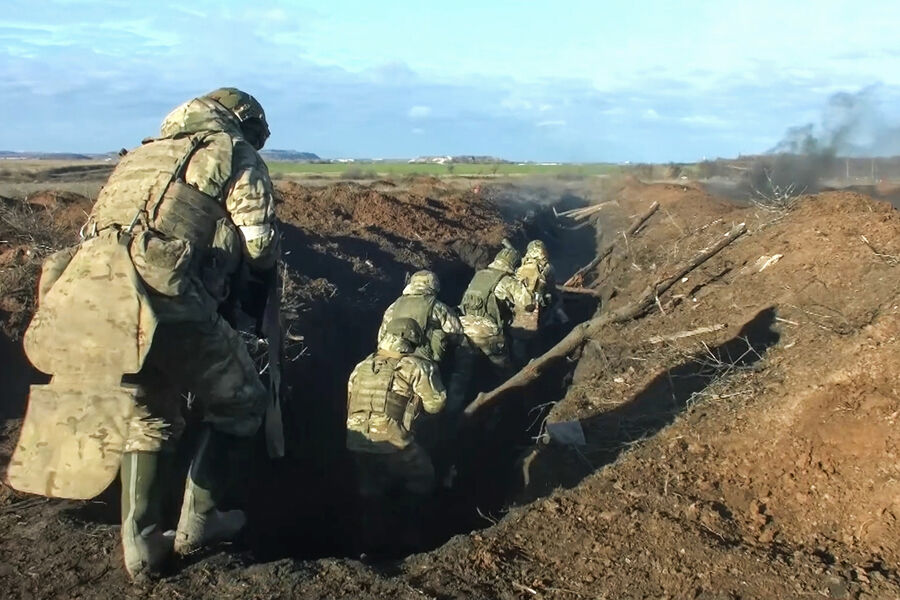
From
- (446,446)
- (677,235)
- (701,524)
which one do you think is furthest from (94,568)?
(677,235)

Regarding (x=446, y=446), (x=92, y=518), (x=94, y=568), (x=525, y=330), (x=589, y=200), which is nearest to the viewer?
(x=94, y=568)

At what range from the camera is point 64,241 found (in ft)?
31.7

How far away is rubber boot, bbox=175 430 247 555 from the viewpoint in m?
4.64

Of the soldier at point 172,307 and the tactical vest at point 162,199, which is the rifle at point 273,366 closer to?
the soldier at point 172,307

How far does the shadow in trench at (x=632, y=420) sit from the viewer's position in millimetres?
6586

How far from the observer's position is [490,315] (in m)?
10.9

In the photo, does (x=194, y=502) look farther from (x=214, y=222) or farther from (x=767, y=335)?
(x=767, y=335)

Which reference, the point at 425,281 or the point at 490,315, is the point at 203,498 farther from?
the point at 490,315

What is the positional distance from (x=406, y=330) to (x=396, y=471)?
3.85ft

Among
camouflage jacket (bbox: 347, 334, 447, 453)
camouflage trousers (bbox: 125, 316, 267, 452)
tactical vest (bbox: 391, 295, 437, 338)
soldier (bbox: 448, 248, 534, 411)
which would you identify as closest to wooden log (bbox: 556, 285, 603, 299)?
soldier (bbox: 448, 248, 534, 411)

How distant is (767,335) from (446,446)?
3186mm

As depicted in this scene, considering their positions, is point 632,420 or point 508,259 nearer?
point 632,420

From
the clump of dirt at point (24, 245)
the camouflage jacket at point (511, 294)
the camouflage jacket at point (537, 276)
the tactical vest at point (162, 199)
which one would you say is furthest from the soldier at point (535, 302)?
the tactical vest at point (162, 199)

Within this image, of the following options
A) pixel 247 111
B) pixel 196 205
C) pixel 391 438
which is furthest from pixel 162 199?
pixel 391 438
